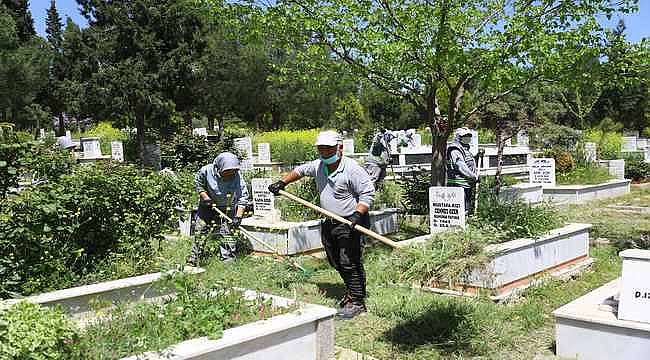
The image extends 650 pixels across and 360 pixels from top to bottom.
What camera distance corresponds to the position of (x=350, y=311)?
5.84m

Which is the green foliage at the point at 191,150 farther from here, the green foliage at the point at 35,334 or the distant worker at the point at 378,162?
the green foliage at the point at 35,334

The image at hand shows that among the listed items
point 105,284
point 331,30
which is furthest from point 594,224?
point 105,284

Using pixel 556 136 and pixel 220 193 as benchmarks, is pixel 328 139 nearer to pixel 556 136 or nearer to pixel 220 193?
pixel 220 193

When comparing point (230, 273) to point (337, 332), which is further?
point (230, 273)

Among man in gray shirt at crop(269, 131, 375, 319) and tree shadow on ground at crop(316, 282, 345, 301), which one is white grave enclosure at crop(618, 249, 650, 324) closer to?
man in gray shirt at crop(269, 131, 375, 319)

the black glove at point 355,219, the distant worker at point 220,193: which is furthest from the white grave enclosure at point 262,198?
the black glove at point 355,219

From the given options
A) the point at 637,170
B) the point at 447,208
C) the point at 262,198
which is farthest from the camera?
the point at 637,170

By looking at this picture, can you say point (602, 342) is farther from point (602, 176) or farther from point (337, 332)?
point (602, 176)

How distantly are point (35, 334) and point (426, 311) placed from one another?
3492 millimetres

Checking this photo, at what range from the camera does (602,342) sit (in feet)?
14.5

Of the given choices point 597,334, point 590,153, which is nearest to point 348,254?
point 597,334

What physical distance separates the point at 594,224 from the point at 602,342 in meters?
7.31

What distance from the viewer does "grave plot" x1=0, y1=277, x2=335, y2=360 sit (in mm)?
3557

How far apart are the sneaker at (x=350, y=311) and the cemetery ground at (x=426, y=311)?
0.26 feet
